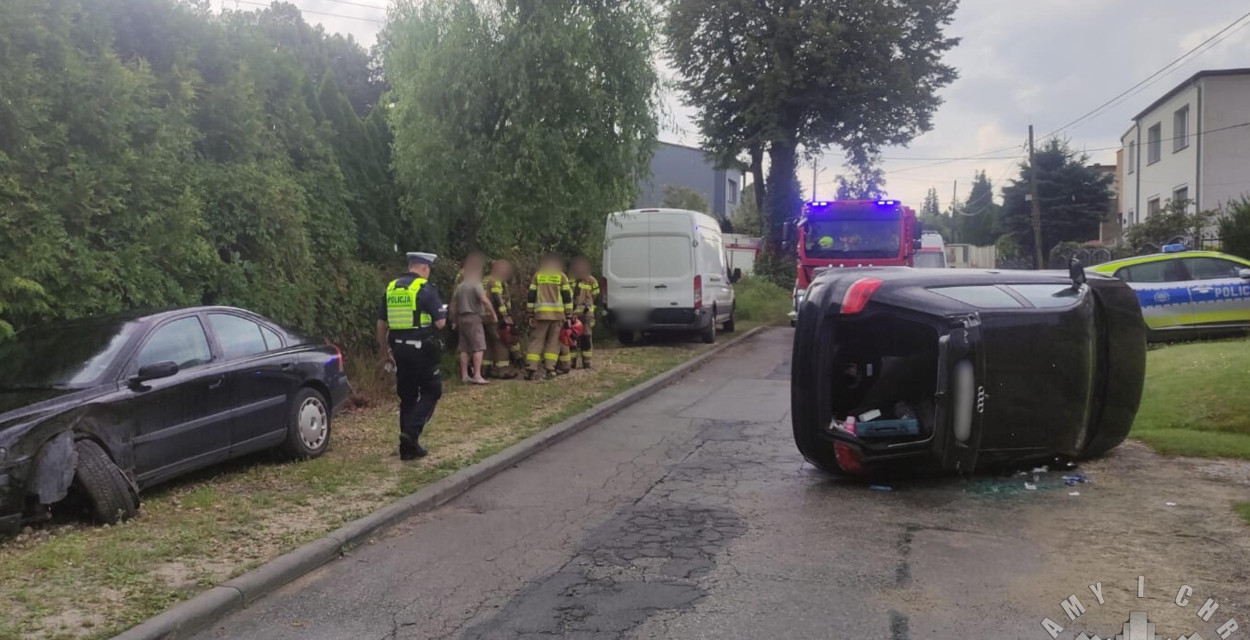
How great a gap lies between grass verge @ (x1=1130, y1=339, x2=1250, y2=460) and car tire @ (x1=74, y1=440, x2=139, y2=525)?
8.12m

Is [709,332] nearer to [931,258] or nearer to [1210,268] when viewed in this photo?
[1210,268]

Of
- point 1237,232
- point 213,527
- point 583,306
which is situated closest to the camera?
point 213,527

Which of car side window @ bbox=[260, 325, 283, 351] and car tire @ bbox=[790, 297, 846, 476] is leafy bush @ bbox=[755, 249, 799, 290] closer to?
car tire @ bbox=[790, 297, 846, 476]

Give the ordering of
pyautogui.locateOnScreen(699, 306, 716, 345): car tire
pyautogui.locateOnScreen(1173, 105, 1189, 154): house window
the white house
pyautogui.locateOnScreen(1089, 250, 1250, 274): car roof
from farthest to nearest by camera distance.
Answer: pyautogui.locateOnScreen(1173, 105, 1189, 154): house window, the white house, pyautogui.locateOnScreen(699, 306, 716, 345): car tire, pyautogui.locateOnScreen(1089, 250, 1250, 274): car roof

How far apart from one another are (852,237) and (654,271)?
4909 millimetres

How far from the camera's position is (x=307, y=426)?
7.85 meters

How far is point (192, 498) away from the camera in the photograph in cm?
645

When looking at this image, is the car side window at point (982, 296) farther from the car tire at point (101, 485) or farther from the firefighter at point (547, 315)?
the firefighter at point (547, 315)

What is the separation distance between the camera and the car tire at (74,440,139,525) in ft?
18.4

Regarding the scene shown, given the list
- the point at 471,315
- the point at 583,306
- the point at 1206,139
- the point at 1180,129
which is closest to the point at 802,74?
the point at 1206,139

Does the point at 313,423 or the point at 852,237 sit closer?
the point at 313,423

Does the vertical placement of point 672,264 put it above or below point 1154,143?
below

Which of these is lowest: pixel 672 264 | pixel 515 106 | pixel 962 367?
pixel 962 367

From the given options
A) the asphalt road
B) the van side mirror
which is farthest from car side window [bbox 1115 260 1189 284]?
the van side mirror
